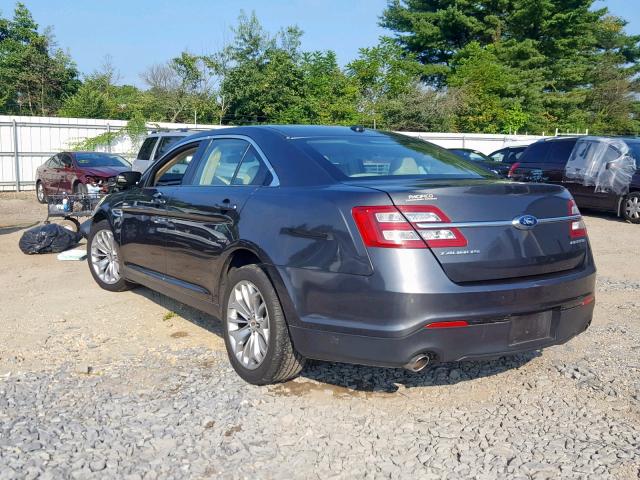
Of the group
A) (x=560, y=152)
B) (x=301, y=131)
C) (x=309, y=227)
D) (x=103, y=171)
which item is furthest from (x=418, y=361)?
(x=103, y=171)

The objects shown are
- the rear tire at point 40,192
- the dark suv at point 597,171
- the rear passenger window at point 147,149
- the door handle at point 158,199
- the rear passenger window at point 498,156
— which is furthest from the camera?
the rear passenger window at point 498,156

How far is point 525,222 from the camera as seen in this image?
3.52 metres

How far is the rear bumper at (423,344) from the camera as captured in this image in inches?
129

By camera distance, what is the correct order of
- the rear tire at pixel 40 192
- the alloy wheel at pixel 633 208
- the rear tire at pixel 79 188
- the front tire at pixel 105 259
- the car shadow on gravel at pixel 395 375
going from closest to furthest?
1. the car shadow on gravel at pixel 395 375
2. the front tire at pixel 105 259
3. the alloy wheel at pixel 633 208
4. the rear tire at pixel 79 188
5. the rear tire at pixel 40 192

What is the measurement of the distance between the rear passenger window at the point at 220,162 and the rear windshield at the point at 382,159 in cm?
59

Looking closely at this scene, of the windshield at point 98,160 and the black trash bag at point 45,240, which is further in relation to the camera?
the windshield at point 98,160

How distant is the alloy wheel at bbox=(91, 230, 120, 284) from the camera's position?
6375 mm

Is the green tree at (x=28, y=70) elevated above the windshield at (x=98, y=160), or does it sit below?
above

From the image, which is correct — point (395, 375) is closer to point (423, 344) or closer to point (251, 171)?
point (423, 344)

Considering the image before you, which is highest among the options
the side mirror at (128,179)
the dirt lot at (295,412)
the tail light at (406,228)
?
the tail light at (406,228)

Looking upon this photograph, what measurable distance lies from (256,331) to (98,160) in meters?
13.1

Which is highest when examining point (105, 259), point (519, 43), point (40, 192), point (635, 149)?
point (519, 43)

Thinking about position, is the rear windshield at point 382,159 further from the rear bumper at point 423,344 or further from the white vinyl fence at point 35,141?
the white vinyl fence at point 35,141

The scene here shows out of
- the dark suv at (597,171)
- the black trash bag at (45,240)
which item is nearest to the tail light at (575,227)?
the black trash bag at (45,240)
